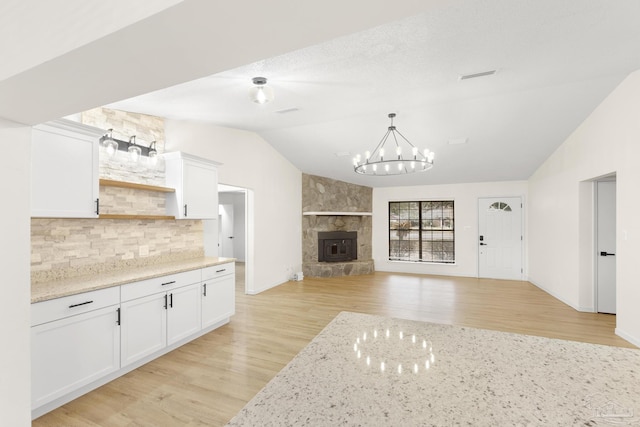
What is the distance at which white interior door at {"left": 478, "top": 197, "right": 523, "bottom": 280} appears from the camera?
6.89 m

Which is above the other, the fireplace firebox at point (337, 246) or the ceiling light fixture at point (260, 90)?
the ceiling light fixture at point (260, 90)

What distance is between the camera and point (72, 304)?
2.26 meters

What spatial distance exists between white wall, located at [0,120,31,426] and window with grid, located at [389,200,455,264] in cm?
748

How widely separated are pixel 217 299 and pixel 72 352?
162 centimetres

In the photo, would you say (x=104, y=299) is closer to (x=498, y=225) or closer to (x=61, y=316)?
(x=61, y=316)

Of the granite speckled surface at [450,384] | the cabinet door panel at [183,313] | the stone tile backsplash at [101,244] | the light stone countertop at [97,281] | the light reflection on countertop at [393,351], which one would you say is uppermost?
the stone tile backsplash at [101,244]

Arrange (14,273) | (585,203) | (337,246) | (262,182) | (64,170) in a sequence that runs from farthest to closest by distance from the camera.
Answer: (337,246)
(262,182)
(585,203)
(64,170)
(14,273)

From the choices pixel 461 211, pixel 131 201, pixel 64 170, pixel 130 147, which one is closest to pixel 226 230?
pixel 131 201

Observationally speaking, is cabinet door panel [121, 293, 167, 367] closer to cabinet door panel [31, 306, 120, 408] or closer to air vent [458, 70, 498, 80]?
cabinet door panel [31, 306, 120, 408]

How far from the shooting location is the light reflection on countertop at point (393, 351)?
0.97 metres

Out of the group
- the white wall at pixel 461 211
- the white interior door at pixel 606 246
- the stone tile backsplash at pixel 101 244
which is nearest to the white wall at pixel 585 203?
the white interior door at pixel 606 246

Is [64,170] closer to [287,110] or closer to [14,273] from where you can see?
[14,273]

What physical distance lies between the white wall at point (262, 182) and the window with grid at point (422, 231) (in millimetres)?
2772

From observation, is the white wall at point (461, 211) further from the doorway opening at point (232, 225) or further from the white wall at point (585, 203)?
the doorway opening at point (232, 225)
